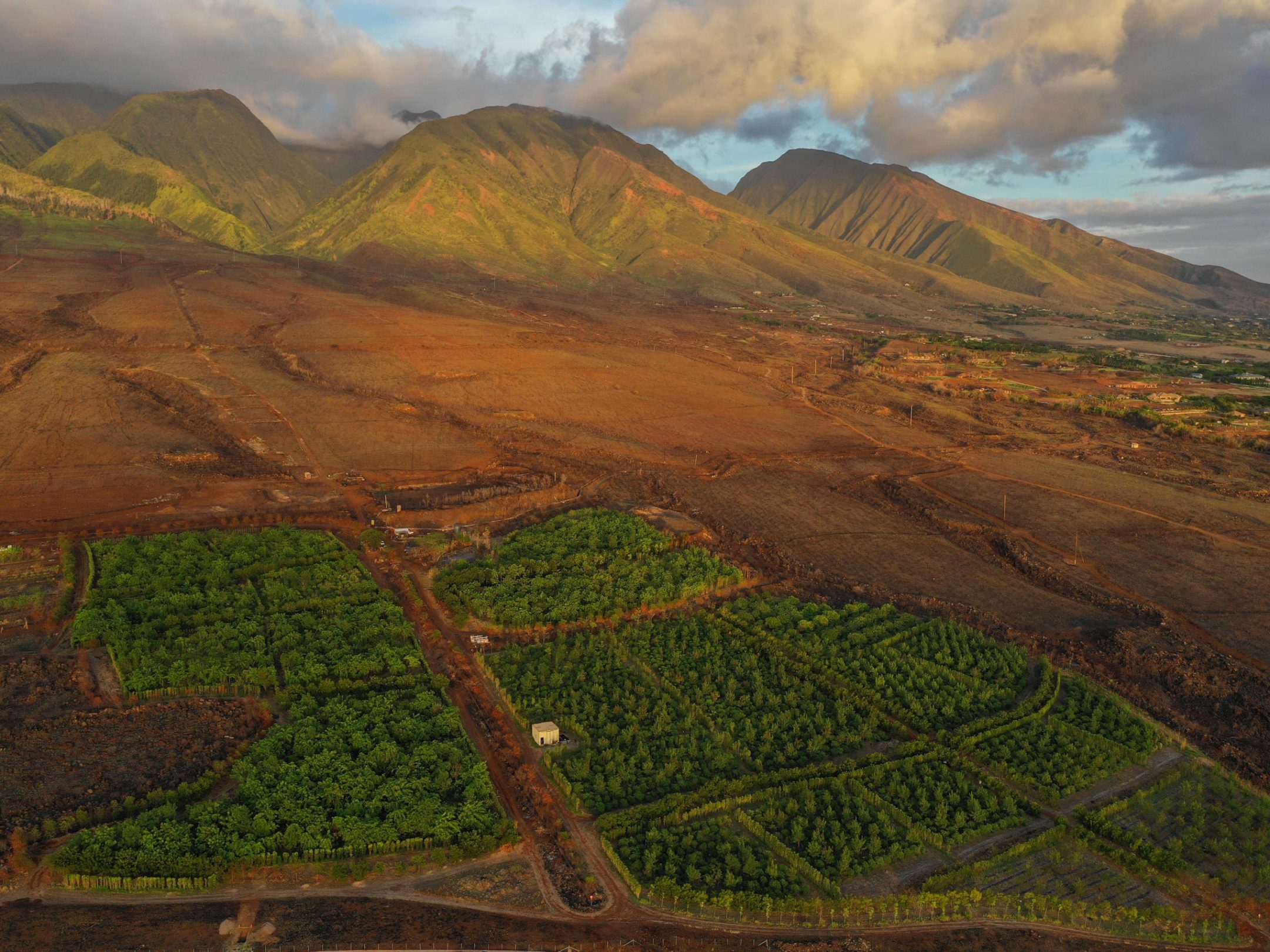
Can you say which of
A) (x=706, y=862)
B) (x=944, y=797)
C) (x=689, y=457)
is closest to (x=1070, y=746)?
(x=944, y=797)

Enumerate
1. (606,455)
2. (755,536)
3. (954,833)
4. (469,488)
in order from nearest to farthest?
(954,833) → (755,536) → (469,488) → (606,455)

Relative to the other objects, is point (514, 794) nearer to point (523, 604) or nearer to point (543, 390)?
point (523, 604)

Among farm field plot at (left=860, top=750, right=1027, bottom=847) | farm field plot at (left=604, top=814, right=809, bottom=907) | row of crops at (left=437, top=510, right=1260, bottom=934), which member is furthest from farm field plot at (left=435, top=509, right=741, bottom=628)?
farm field plot at (left=860, top=750, right=1027, bottom=847)

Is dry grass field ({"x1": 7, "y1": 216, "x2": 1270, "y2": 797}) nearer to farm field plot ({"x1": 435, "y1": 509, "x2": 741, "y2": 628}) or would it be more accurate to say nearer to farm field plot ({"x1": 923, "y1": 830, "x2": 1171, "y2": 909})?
farm field plot ({"x1": 435, "y1": 509, "x2": 741, "y2": 628})

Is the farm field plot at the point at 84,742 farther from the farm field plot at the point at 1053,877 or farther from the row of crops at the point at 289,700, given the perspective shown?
the farm field plot at the point at 1053,877

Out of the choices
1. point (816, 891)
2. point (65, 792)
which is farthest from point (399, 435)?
point (816, 891)

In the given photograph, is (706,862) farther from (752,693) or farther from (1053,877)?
(1053,877)
